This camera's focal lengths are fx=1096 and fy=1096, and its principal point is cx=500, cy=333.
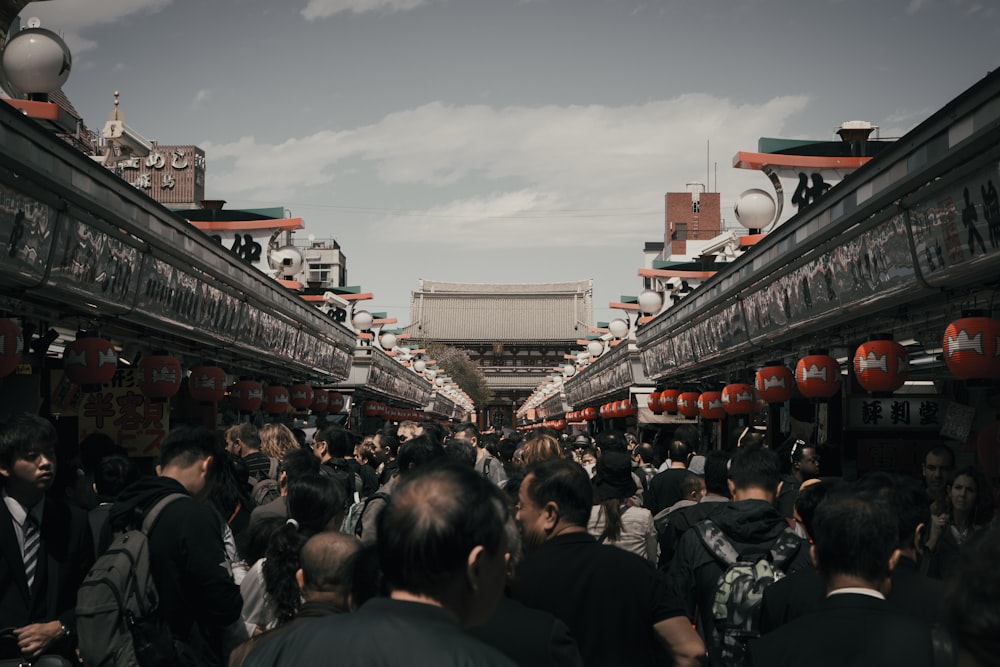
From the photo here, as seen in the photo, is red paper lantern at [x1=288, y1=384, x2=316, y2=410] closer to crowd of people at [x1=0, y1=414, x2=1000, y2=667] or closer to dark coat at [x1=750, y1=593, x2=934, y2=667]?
crowd of people at [x1=0, y1=414, x2=1000, y2=667]

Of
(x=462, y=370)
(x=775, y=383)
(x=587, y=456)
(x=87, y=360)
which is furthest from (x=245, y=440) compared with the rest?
(x=462, y=370)

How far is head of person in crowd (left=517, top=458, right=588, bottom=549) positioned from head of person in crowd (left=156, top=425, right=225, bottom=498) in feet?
5.44

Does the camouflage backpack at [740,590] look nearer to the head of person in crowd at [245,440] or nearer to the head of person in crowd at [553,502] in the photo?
the head of person in crowd at [553,502]

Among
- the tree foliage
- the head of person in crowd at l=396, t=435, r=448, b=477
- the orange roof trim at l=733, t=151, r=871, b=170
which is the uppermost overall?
the tree foliage

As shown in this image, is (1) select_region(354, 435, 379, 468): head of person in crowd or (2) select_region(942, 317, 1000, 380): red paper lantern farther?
(1) select_region(354, 435, 379, 468): head of person in crowd

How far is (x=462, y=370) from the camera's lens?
7669 cm

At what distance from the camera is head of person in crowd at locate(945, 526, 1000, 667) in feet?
6.56

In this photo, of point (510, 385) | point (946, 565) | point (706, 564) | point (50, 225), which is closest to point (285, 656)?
point (706, 564)

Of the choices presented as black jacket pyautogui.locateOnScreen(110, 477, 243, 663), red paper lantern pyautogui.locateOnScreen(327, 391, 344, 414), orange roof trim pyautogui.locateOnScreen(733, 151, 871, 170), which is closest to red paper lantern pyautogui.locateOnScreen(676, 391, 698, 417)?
orange roof trim pyautogui.locateOnScreen(733, 151, 871, 170)

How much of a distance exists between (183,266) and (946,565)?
798 centimetres

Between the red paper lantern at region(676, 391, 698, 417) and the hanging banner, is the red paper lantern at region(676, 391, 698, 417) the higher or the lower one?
the higher one

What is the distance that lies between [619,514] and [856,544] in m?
2.92

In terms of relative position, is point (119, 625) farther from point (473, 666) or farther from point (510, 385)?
point (510, 385)

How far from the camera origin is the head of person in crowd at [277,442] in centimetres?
956
